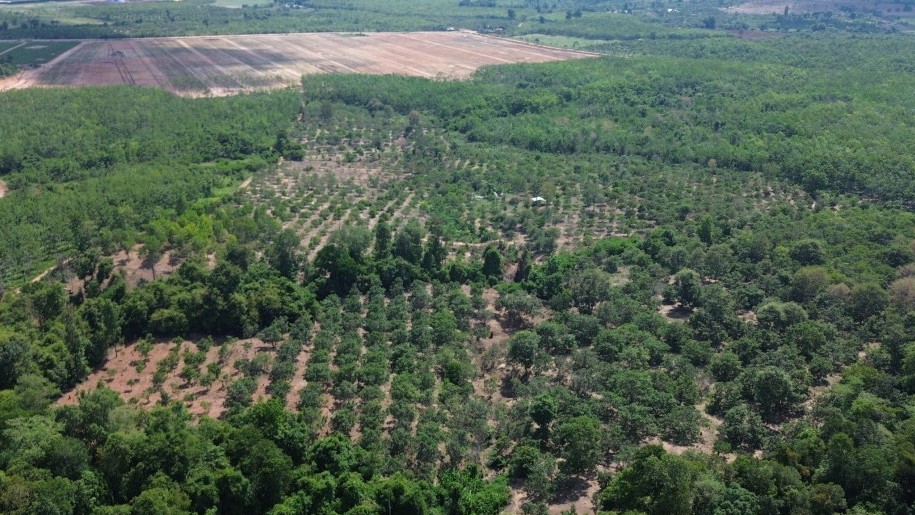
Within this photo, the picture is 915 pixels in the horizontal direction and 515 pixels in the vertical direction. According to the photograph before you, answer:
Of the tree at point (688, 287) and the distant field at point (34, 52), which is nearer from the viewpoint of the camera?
the tree at point (688, 287)

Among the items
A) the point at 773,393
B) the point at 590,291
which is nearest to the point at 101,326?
the point at 590,291

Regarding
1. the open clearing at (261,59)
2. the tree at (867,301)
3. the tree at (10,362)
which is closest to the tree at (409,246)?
the tree at (10,362)

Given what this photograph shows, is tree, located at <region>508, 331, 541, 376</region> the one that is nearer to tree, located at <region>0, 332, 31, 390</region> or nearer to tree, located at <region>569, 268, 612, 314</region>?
tree, located at <region>569, 268, 612, 314</region>

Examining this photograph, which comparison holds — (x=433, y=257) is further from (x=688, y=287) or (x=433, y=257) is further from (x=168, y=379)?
(x=168, y=379)

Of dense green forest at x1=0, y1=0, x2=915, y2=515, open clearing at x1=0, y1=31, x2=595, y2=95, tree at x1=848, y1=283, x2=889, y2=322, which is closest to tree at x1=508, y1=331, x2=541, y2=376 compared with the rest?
dense green forest at x1=0, y1=0, x2=915, y2=515

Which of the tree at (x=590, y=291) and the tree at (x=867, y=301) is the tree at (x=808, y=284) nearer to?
the tree at (x=867, y=301)

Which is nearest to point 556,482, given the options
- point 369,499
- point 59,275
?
point 369,499

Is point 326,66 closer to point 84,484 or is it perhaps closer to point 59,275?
point 59,275
